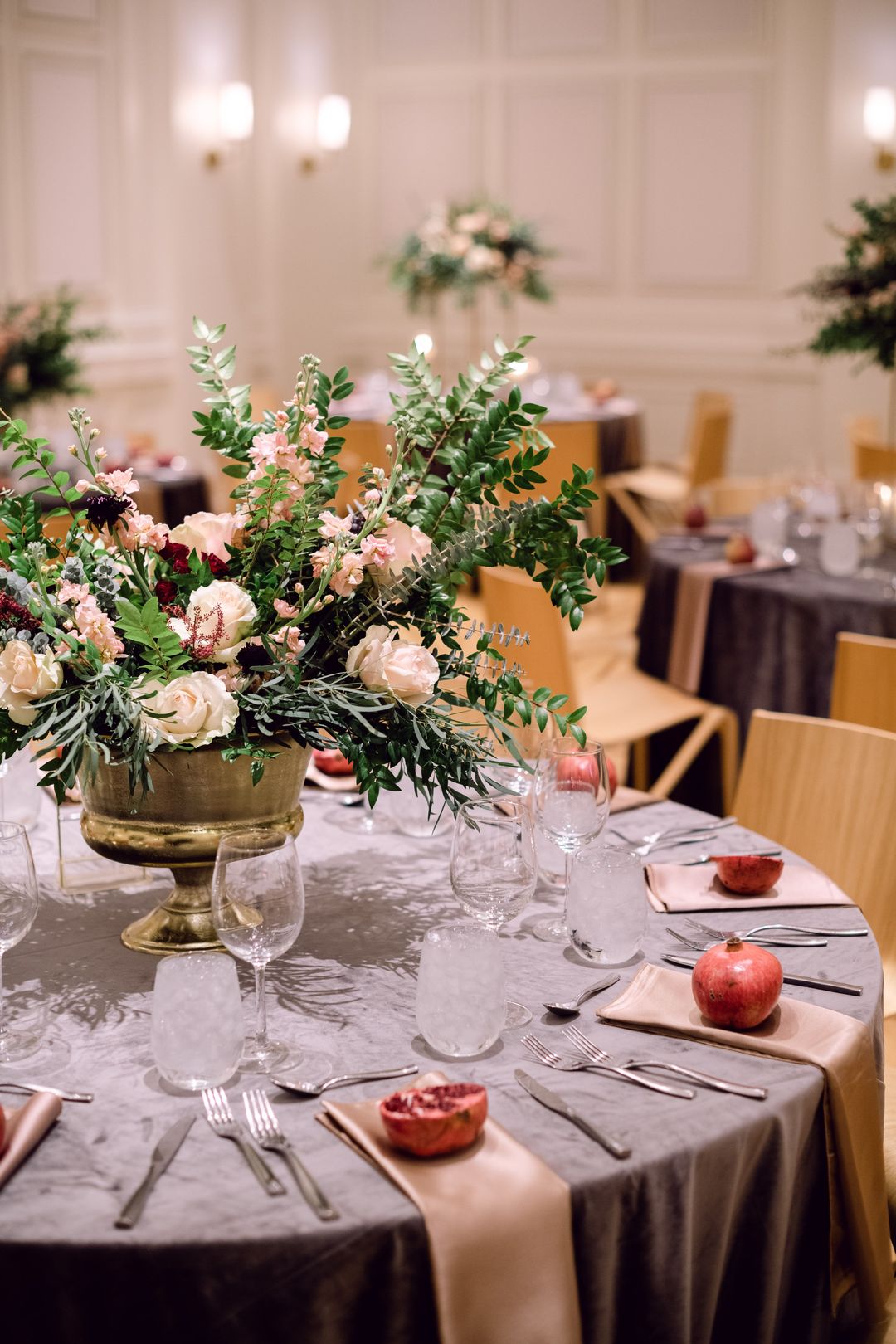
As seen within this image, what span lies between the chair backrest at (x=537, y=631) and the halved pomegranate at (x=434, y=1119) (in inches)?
90.5

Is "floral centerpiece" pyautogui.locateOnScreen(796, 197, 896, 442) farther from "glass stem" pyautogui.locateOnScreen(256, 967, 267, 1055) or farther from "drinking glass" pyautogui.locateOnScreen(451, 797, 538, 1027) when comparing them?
"glass stem" pyautogui.locateOnScreen(256, 967, 267, 1055)

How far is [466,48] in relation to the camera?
29.1 ft

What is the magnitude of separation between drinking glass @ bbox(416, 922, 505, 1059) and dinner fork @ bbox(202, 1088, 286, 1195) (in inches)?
Result: 9.4

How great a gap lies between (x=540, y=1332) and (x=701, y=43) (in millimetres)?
8098

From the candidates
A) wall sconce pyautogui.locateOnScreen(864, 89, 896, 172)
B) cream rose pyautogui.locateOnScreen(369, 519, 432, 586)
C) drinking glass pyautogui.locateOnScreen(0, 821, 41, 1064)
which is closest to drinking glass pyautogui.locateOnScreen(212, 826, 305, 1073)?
drinking glass pyautogui.locateOnScreen(0, 821, 41, 1064)

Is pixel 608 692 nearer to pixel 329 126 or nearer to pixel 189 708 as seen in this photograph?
pixel 189 708

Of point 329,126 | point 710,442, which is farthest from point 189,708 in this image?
point 329,126

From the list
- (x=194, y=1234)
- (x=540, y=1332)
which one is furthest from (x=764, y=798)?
(x=194, y=1234)

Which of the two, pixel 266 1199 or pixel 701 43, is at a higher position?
pixel 701 43

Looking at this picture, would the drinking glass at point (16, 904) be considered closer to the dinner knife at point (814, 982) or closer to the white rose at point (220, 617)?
the white rose at point (220, 617)

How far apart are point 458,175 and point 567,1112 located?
8.43 m

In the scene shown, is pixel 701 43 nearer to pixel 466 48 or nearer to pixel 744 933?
pixel 466 48

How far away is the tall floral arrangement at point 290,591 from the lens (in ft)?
5.47

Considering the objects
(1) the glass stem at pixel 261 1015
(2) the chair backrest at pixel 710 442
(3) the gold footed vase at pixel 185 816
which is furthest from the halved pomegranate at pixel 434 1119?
(2) the chair backrest at pixel 710 442
